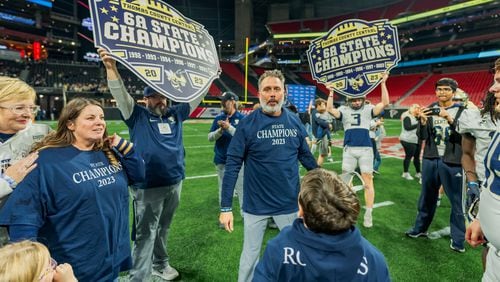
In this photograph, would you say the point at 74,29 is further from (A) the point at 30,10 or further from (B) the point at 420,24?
(B) the point at 420,24

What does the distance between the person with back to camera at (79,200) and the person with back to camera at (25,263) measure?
54 cm

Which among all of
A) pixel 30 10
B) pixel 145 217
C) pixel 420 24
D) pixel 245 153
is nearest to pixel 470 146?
pixel 245 153

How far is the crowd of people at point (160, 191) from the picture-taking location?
133 centimetres

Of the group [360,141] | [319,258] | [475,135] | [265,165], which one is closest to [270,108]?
[265,165]

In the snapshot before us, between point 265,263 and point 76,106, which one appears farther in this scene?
point 76,106

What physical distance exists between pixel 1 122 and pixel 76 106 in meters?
0.52

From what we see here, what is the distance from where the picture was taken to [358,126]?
5.20m

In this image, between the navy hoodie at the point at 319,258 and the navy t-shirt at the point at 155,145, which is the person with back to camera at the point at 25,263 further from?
the navy t-shirt at the point at 155,145

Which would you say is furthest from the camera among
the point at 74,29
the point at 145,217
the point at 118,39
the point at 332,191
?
the point at 74,29

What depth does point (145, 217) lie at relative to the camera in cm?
314

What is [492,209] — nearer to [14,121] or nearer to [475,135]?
[475,135]

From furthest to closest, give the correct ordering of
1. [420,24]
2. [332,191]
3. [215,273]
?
[420,24], [215,273], [332,191]

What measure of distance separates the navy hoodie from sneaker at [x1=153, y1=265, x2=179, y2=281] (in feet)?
7.90

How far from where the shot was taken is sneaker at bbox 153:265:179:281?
3.43 m
